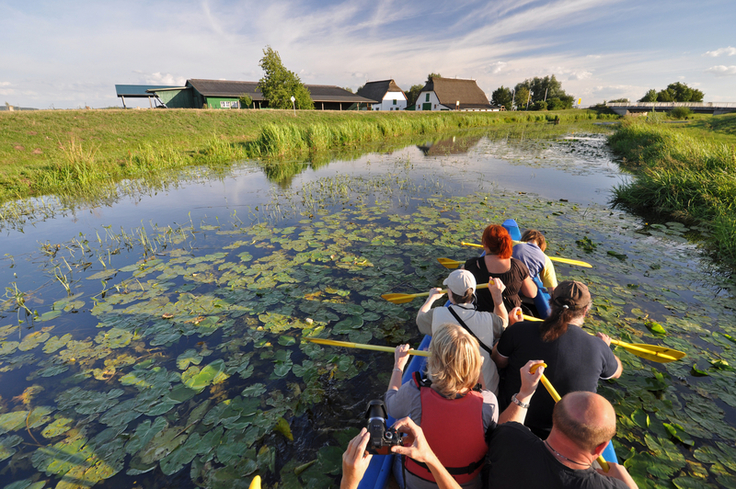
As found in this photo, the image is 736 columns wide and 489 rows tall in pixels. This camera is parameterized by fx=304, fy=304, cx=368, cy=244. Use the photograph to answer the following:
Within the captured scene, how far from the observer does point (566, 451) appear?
1.37 metres

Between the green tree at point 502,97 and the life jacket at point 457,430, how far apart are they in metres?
80.5

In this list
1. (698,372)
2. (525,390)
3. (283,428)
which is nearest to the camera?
(525,390)

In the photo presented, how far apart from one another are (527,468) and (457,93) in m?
66.2

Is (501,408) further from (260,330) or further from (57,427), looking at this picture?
(57,427)

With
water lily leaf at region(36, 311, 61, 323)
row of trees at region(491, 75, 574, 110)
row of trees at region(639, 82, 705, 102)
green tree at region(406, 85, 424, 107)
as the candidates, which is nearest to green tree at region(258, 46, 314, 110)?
water lily leaf at region(36, 311, 61, 323)

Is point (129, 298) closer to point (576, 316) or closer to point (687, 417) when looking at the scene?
point (576, 316)

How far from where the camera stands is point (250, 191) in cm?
1067

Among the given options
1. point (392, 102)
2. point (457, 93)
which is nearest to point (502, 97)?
point (457, 93)

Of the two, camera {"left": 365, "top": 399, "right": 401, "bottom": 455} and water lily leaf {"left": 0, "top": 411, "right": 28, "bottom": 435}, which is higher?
camera {"left": 365, "top": 399, "right": 401, "bottom": 455}

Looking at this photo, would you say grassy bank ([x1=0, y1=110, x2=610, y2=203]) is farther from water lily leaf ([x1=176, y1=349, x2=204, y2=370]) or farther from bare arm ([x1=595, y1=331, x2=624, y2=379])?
bare arm ([x1=595, y1=331, x2=624, y2=379])

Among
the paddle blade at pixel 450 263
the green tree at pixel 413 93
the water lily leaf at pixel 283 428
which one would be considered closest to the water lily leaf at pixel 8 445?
the water lily leaf at pixel 283 428

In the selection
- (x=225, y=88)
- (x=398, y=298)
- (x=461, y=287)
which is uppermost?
(x=225, y=88)

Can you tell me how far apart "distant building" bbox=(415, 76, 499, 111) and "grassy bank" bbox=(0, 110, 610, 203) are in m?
32.6

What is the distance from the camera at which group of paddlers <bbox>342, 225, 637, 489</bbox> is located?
4.46 ft
